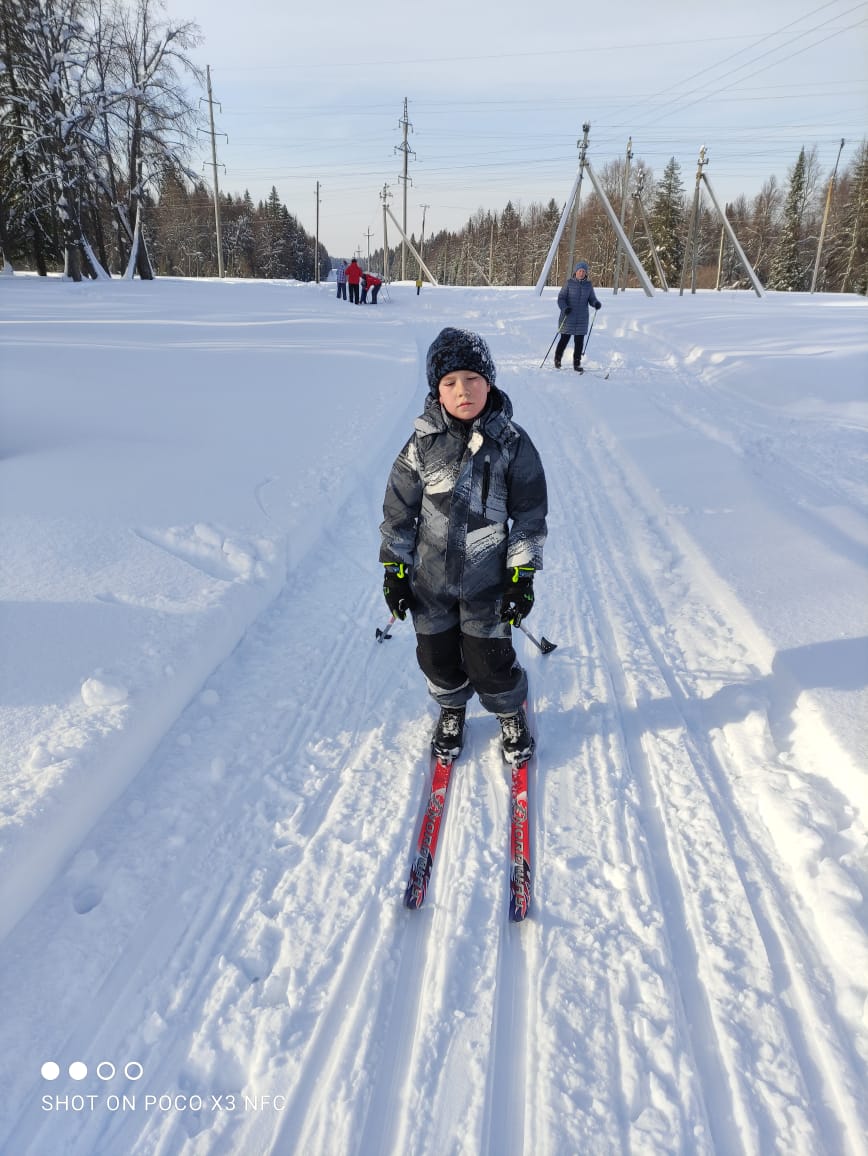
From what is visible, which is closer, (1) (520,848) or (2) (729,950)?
(2) (729,950)

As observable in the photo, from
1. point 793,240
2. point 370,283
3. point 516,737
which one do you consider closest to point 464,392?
point 516,737

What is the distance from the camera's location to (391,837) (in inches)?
92.2

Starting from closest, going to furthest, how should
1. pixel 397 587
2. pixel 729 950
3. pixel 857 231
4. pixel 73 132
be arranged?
pixel 729 950 → pixel 397 587 → pixel 73 132 → pixel 857 231

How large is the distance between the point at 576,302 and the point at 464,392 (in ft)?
32.7

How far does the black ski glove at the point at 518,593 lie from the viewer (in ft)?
7.97

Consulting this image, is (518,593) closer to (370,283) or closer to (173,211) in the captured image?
(370,283)

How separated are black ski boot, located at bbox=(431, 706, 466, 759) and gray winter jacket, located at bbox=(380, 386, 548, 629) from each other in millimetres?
580

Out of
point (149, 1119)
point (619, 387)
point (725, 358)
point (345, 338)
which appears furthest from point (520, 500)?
point (345, 338)

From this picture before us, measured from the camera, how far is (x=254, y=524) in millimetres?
4543

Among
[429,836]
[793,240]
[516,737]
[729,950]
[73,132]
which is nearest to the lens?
[729,950]

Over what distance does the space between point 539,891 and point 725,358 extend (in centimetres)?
1158

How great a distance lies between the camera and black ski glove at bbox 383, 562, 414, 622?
8.27 feet

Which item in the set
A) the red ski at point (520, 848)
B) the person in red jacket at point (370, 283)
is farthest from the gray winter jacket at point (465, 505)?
the person in red jacket at point (370, 283)

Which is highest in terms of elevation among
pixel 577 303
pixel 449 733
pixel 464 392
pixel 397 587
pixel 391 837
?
pixel 577 303
